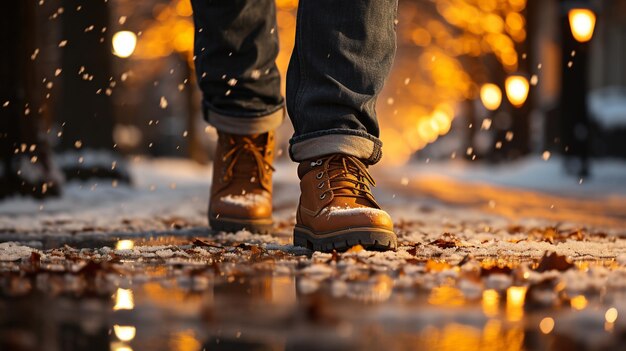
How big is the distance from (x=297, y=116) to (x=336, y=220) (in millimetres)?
454

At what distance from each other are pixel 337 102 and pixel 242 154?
90cm

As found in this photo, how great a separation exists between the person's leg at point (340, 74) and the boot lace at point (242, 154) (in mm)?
720

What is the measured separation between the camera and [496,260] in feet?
8.98

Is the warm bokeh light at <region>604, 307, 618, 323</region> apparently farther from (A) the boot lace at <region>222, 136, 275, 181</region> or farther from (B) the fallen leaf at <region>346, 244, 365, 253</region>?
(A) the boot lace at <region>222, 136, 275, 181</region>

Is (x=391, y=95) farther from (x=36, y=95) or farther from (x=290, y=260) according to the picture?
(x=290, y=260)

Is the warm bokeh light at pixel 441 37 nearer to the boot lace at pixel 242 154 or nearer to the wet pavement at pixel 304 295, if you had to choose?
the boot lace at pixel 242 154

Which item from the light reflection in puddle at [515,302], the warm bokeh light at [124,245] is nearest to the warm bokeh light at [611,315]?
the light reflection in puddle at [515,302]

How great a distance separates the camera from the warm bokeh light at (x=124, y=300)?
1.84 m

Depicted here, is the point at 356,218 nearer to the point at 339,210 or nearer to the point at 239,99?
the point at 339,210

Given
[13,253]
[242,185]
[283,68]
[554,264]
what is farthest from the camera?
[283,68]

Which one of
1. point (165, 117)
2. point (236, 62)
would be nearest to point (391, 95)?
point (165, 117)

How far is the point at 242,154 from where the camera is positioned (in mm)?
3977

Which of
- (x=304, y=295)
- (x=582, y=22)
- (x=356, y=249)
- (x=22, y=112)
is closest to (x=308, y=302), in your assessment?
(x=304, y=295)

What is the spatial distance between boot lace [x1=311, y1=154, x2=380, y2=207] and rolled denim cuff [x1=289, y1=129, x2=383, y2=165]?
0.03 metres
